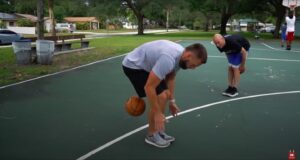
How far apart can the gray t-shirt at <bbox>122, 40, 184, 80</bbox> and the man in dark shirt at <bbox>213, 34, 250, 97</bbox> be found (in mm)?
3229

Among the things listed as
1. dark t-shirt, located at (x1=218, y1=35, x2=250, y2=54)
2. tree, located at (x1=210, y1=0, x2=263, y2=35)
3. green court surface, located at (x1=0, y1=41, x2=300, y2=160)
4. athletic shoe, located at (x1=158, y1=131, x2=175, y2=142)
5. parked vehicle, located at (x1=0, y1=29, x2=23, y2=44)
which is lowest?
green court surface, located at (x1=0, y1=41, x2=300, y2=160)

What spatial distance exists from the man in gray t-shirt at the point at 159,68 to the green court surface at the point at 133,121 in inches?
20.8

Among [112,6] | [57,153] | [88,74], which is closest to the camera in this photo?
[57,153]

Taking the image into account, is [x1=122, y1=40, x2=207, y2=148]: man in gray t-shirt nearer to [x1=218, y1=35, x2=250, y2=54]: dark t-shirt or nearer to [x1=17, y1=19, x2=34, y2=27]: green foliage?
[x1=218, y1=35, x2=250, y2=54]: dark t-shirt

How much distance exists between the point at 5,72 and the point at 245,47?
6861mm

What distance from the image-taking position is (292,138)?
5371mm

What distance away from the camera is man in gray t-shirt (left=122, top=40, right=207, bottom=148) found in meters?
3.81

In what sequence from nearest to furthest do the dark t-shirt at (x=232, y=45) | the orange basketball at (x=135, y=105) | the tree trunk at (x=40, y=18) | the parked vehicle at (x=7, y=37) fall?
the orange basketball at (x=135, y=105) → the dark t-shirt at (x=232, y=45) → the tree trunk at (x=40, y=18) → the parked vehicle at (x=7, y=37)

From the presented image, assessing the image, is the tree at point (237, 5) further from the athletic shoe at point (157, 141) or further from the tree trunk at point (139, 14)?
the athletic shoe at point (157, 141)

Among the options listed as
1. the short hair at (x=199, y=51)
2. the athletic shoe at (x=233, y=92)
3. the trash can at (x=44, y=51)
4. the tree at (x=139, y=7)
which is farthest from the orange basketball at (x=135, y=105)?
the tree at (x=139, y=7)

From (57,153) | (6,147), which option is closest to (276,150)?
(57,153)

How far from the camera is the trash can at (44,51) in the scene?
12859 millimetres

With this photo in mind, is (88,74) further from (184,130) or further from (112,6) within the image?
(112,6)

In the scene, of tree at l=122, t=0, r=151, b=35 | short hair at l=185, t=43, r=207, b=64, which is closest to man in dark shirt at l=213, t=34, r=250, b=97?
short hair at l=185, t=43, r=207, b=64
